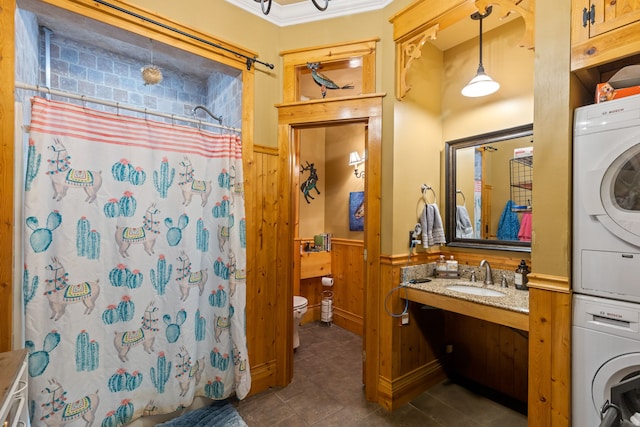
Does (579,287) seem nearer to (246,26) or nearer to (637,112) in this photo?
(637,112)

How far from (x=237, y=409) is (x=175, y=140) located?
6.18 feet

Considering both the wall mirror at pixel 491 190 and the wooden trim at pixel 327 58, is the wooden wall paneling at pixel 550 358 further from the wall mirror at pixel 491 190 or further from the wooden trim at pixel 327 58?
the wooden trim at pixel 327 58

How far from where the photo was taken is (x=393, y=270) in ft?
7.02

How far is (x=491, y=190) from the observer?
7.63 feet

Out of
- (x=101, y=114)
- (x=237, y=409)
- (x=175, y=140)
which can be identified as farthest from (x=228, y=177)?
(x=237, y=409)

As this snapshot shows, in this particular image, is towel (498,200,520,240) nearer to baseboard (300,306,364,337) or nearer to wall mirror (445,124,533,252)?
wall mirror (445,124,533,252)

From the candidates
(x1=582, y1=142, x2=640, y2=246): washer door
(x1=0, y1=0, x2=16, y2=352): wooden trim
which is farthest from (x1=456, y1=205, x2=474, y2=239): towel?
(x1=0, y1=0, x2=16, y2=352): wooden trim

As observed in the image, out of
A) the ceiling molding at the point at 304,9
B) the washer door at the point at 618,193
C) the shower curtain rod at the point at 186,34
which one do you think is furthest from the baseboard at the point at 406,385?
the ceiling molding at the point at 304,9

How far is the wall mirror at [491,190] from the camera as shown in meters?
2.12

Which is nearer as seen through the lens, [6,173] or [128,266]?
[6,173]

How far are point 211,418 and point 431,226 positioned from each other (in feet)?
6.76

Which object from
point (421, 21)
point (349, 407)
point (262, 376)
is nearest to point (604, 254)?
point (421, 21)

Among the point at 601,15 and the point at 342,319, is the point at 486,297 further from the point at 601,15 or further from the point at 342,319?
A: the point at 342,319

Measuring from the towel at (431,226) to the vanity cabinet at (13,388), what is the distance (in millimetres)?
2302
